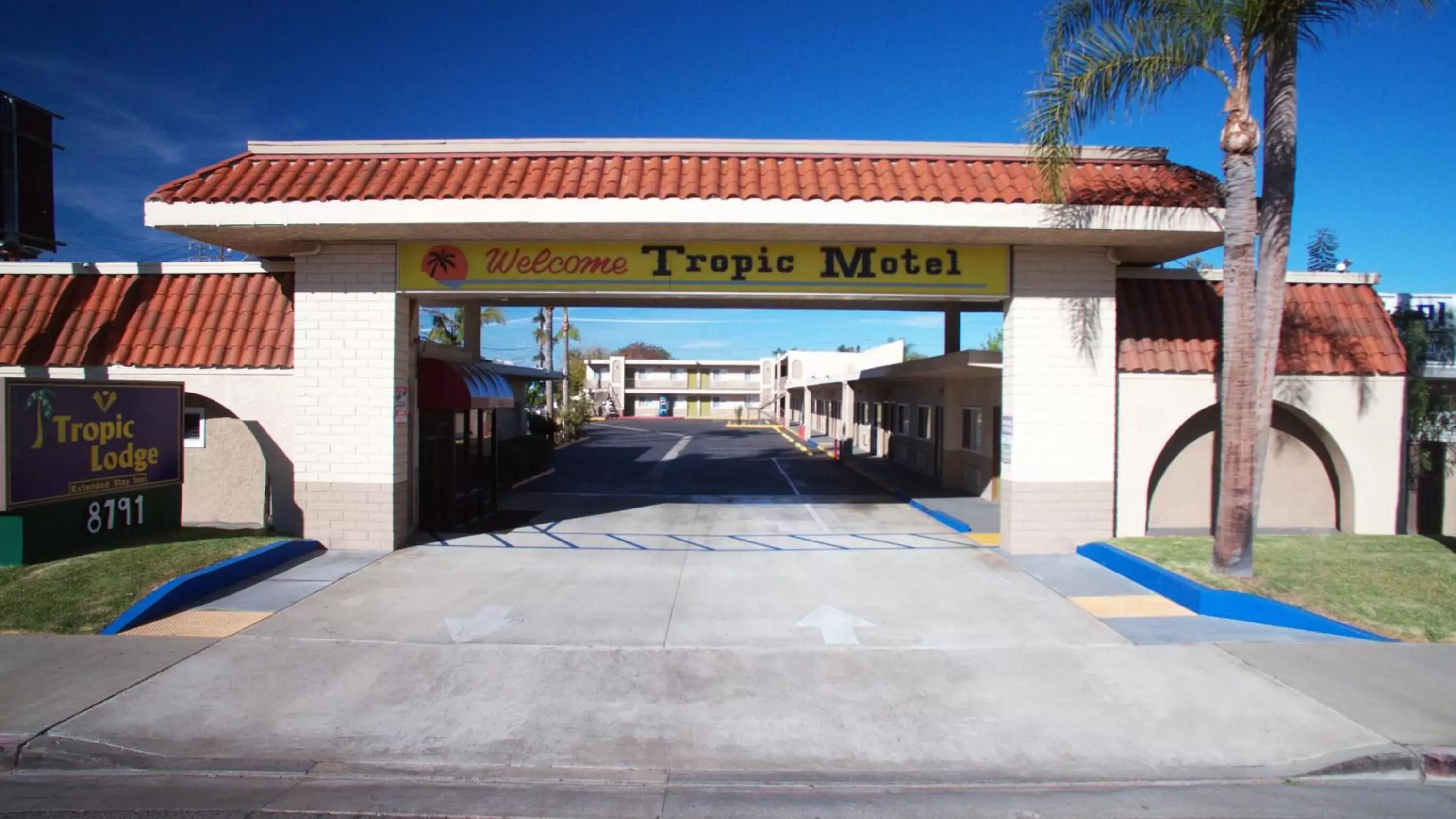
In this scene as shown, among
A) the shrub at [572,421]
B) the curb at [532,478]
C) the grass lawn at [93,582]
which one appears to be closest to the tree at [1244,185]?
the grass lawn at [93,582]

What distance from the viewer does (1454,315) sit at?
1283 centimetres

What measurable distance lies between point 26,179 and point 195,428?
16.2 ft

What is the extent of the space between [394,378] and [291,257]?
3.06 meters

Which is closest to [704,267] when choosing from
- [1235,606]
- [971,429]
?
[1235,606]

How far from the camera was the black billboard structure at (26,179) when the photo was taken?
12.4m

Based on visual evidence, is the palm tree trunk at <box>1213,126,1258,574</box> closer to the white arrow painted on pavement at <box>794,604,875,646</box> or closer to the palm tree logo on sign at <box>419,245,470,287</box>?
the white arrow painted on pavement at <box>794,604,875,646</box>

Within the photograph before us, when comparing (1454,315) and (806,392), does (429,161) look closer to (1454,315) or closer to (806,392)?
(1454,315)

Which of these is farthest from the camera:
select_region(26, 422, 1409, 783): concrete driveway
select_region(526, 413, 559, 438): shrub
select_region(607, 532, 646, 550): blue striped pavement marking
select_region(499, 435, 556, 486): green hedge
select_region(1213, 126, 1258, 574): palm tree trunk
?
select_region(526, 413, 559, 438): shrub

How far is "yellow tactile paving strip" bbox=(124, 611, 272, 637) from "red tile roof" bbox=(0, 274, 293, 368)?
4.58 metres

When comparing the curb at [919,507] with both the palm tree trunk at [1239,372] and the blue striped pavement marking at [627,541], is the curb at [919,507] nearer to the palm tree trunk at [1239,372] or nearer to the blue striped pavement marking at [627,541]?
the palm tree trunk at [1239,372]

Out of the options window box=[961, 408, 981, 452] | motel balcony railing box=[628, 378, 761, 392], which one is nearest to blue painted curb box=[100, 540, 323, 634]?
window box=[961, 408, 981, 452]

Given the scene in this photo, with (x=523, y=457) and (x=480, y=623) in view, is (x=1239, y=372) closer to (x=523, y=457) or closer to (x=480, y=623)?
(x=480, y=623)

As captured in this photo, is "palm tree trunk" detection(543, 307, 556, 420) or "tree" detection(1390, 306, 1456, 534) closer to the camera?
"tree" detection(1390, 306, 1456, 534)

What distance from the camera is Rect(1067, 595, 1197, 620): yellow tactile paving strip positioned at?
27.0 ft
